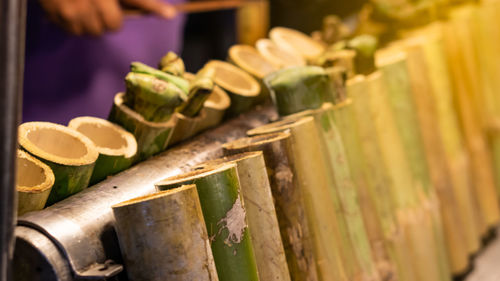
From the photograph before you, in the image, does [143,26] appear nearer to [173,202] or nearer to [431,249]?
[431,249]

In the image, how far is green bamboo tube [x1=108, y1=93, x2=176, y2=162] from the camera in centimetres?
147

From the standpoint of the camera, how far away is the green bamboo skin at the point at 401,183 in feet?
6.97

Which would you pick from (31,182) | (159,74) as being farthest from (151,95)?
(31,182)

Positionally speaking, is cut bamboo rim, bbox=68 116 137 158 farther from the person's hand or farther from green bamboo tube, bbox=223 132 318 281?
the person's hand

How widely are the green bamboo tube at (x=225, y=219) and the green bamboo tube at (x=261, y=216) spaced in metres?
0.08

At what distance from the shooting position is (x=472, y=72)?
306cm

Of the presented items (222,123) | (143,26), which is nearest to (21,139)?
(222,123)

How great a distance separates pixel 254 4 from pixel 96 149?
214 centimetres

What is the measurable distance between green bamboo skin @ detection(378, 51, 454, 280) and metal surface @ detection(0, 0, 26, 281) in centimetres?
173

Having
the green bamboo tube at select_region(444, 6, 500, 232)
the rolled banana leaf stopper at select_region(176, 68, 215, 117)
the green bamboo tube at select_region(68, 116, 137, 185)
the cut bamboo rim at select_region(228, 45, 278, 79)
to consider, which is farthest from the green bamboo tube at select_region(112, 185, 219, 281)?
the green bamboo tube at select_region(444, 6, 500, 232)

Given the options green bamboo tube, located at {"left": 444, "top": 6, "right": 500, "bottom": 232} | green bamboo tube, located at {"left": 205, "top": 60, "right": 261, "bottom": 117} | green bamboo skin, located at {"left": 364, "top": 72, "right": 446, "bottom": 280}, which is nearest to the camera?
green bamboo tube, located at {"left": 205, "top": 60, "right": 261, "bottom": 117}

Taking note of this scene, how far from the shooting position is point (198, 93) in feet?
Result: 5.27

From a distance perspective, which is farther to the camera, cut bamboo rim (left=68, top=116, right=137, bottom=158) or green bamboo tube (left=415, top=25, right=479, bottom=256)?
green bamboo tube (left=415, top=25, right=479, bottom=256)

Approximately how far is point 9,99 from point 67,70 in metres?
2.17
